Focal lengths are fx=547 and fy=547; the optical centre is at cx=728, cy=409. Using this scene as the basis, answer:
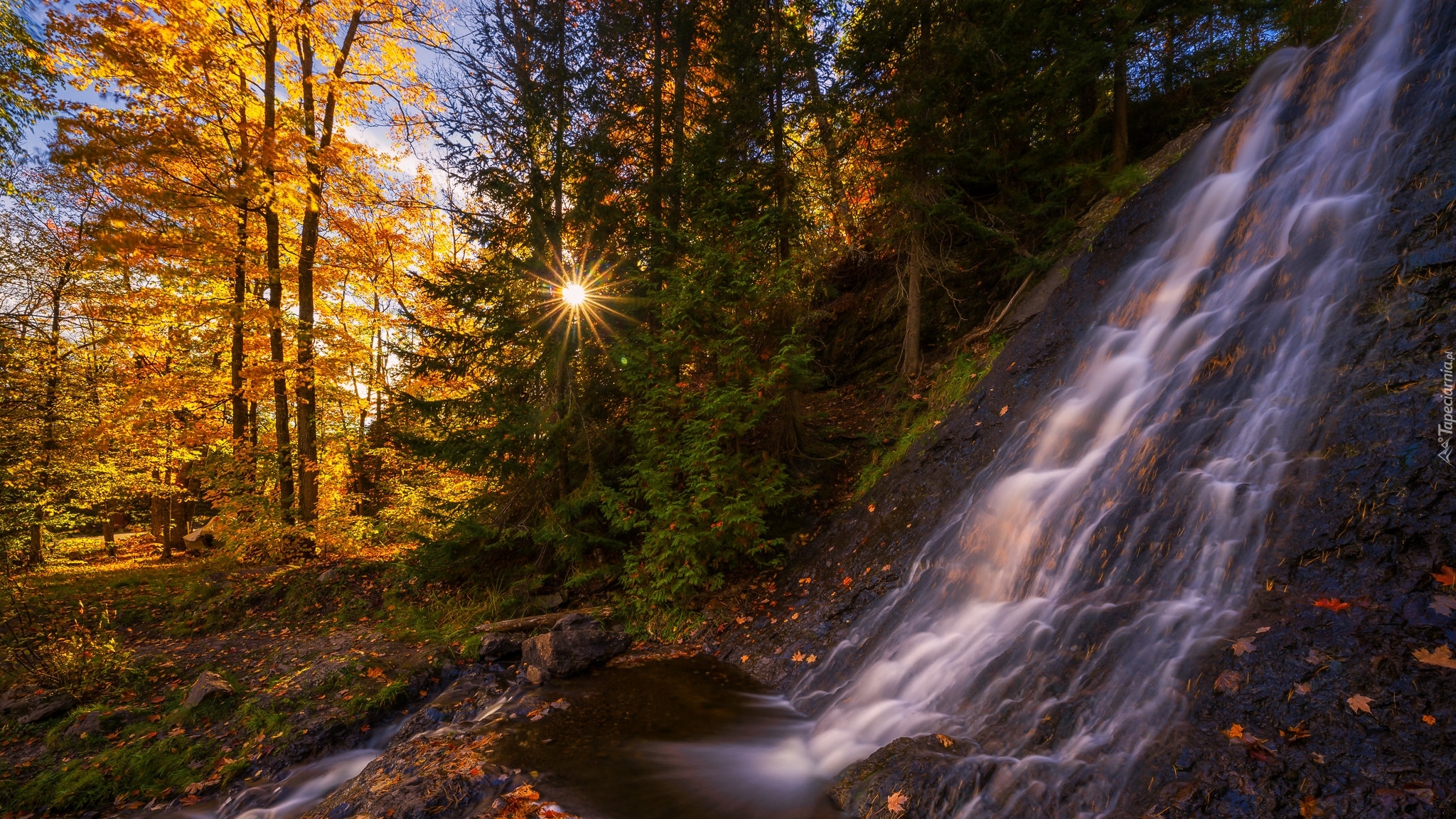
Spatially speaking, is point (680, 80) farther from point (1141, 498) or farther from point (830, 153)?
point (1141, 498)

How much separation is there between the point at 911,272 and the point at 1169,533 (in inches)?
239

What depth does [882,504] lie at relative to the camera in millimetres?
7766

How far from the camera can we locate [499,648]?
7.51m

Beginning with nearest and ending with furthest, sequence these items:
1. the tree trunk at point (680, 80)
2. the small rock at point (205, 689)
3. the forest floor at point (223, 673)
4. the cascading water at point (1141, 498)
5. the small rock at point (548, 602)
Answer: the cascading water at point (1141, 498)
the forest floor at point (223, 673)
the small rock at point (205, 689)
the small rock at point (548, 602)
the tree trunk at point (680, 80)

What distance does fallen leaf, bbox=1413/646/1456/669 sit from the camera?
2.77 m

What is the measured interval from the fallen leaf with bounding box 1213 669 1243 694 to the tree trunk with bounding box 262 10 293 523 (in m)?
14.8

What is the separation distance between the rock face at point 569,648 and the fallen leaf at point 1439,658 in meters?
6.91

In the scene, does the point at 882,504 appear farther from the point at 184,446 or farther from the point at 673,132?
the point at 184,446

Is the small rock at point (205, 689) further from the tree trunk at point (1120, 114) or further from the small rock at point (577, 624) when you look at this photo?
the tree trunk at point (1120, 114)

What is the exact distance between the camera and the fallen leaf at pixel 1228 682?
325cm

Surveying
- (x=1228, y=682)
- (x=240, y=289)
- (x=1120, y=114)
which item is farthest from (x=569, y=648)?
(x=240, y=289)

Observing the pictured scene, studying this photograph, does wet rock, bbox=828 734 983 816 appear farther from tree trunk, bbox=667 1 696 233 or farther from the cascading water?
tree trunk, bbox=667 1 696 233

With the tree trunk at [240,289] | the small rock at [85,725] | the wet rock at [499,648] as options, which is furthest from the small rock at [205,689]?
the tree trunk at [240,289]

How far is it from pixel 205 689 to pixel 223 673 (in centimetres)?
106
